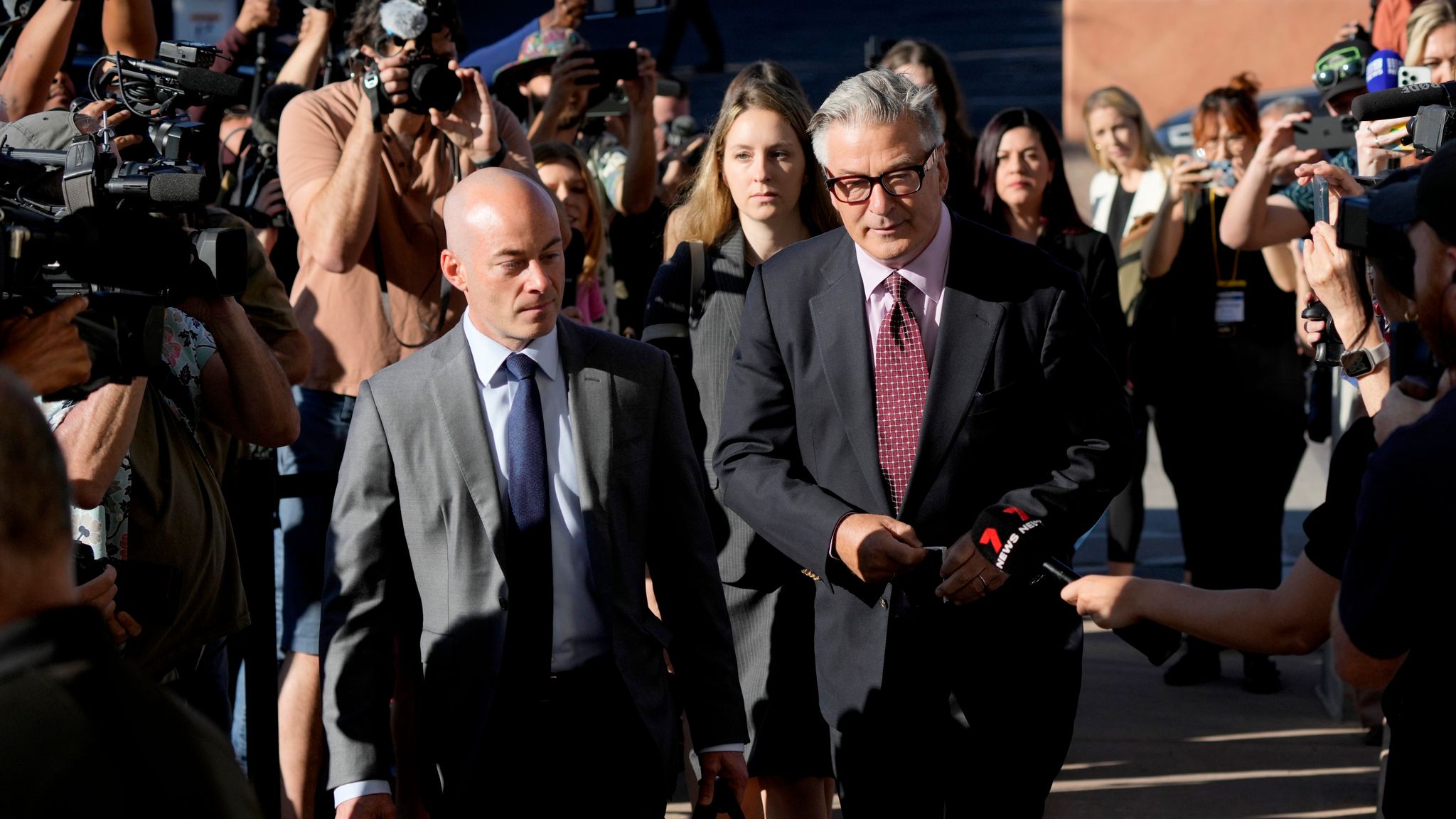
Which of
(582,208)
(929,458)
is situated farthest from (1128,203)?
(929,458)

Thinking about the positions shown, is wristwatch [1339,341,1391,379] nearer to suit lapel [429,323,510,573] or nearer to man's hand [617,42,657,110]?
suit lapel [429,323,510,573]

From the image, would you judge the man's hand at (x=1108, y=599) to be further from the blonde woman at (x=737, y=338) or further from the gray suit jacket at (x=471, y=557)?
the blonde woman at (x=737, y=338)

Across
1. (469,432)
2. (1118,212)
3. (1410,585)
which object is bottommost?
(1410,585)

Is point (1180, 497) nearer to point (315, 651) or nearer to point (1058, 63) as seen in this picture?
point (315, 651)

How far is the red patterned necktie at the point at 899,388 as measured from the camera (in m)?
3.49

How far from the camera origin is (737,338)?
4.28 m

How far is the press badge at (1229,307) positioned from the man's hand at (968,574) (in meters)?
3.74

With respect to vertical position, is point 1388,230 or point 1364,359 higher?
point 1388,230

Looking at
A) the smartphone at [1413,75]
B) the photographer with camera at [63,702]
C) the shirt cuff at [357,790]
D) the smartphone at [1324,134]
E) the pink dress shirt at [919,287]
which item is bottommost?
the shirt cuff at [357,790]

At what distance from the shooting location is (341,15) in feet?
18.4

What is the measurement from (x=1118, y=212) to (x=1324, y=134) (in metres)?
2.26

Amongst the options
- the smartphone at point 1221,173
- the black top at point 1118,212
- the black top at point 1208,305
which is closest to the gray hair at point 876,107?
the black top at point 1208,305

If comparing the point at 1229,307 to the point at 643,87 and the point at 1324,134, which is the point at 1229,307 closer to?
the point at 1324,134

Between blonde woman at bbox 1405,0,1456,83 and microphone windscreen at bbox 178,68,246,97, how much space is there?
3680 mm
